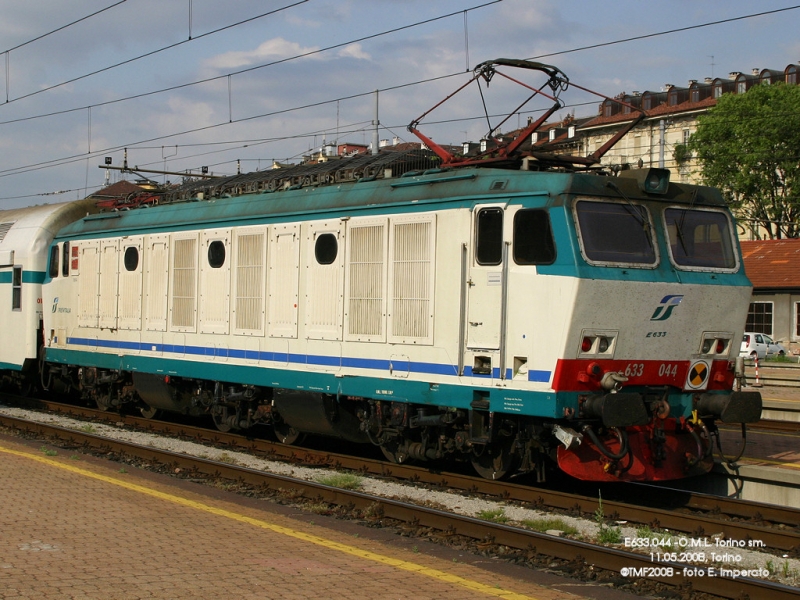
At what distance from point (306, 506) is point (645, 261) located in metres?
4.59

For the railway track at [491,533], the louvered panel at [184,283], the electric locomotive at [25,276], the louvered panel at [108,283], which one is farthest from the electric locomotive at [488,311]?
the electric locomotive at [25,276]

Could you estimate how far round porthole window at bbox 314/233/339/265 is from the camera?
1302 cm

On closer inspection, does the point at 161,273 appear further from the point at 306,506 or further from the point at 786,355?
the point at 786,355

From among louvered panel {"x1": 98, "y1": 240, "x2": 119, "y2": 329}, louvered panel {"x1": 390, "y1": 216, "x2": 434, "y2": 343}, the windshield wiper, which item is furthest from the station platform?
louvered panel {"x1": 98, "y1": 240, "x2": 119, "y2": 329}

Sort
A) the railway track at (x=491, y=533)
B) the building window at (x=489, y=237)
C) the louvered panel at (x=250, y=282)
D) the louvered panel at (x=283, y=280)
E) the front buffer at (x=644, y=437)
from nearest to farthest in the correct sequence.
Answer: the railway track at (x=491, y=533) → the front buffer at (x=644, y=437) → the building window at (x=489, y=237) → the louvered panel at (x=283, y=280) → the louvered panel at (x=250, y=282)

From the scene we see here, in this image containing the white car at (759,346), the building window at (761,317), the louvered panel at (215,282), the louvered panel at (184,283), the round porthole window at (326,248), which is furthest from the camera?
the building window at (761,317)

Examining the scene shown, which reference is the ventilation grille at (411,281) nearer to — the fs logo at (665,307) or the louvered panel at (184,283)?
the fs logo at (665,307)

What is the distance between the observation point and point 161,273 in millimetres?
16375

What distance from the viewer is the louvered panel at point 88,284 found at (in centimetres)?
1809

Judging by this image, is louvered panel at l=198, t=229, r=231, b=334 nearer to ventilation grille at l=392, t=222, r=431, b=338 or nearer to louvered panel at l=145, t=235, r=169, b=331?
louvered panel at l=145, t=235, r=169, b=331

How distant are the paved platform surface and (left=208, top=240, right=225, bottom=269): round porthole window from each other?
4.82 meters

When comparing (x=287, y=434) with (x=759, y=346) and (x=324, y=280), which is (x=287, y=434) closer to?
(x=324, y=280)

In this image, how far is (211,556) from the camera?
8.05 metres

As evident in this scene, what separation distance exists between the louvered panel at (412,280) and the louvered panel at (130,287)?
6574 millimetres
